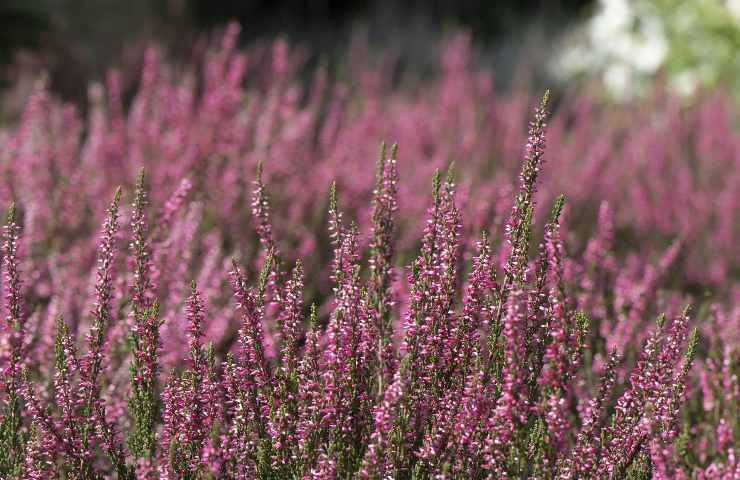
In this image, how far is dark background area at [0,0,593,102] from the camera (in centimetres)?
608

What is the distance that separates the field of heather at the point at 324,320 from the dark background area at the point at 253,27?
1754 millimetres

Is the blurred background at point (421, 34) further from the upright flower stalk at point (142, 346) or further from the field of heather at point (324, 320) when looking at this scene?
the upright flower stalk at point (142, 346)

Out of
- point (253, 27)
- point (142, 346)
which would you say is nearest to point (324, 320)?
point (142, 346)

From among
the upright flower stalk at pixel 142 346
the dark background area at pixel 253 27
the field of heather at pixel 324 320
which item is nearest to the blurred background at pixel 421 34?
the dark background area at pixel 253 27

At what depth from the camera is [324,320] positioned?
12.3 feet

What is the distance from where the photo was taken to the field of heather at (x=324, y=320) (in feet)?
5.67

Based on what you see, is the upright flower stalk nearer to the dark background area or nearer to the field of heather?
the field of heather

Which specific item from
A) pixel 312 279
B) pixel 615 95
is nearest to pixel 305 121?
pixel 312 279

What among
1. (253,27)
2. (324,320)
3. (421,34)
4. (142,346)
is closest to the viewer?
(142,346)

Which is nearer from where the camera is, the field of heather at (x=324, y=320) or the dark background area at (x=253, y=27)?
the field of heather at (x=324, y=320)

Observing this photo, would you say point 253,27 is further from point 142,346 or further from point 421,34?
point 142,346

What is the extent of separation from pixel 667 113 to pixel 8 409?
5770 millimetres

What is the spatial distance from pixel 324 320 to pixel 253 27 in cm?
851

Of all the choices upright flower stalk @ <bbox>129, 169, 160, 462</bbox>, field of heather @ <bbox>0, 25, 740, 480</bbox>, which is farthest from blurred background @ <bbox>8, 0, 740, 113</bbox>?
upright flower stalk @ <bbox>129, 169, 160, 462</bbox>
